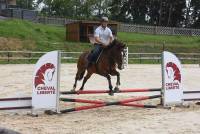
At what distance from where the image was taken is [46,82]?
1216 cm

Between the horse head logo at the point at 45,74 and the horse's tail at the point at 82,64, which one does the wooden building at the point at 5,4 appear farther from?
the horse head logo at the point at 45,74

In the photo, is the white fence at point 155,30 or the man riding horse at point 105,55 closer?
the man riding horse at point 105,55

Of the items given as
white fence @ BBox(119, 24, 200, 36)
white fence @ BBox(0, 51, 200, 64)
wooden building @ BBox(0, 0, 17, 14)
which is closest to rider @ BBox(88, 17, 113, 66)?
white fence @ BBox(0, 51, 200, 64)

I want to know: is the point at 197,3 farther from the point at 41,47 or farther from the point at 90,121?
the point at 90,121

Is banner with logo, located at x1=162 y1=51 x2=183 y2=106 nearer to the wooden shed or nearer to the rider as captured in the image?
the rider

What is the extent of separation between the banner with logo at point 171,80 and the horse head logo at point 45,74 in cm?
323

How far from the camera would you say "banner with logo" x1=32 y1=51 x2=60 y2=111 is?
12.1m

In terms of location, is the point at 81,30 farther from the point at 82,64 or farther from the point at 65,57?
the point at 82,64

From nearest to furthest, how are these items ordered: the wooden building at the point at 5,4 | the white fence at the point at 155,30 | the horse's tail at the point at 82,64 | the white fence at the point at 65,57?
the horse's tail at the point at 82,64
the white fence at the point at 65,57
the white fence at the point at 155,30
the wooden building at the point at 5,4

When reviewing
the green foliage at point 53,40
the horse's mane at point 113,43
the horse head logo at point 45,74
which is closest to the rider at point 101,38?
the horse's mane at point 113,43

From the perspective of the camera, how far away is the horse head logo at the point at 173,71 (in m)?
13.9

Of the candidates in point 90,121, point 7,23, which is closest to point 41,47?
point 7,23

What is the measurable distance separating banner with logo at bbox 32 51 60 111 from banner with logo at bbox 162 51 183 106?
314 centimetres

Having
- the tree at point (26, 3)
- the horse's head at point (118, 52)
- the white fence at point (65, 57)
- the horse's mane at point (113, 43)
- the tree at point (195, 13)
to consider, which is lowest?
the white fence at point (65, 57)
